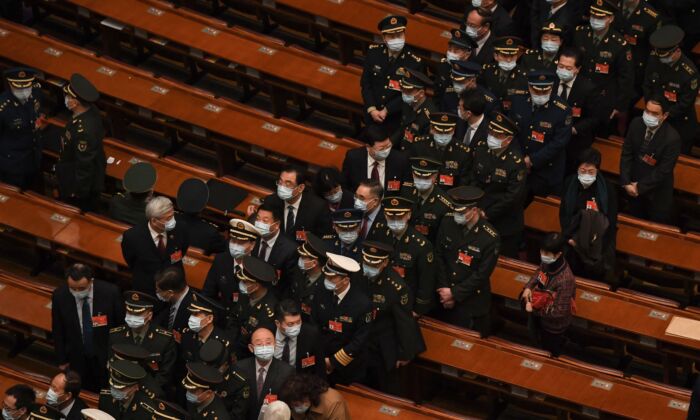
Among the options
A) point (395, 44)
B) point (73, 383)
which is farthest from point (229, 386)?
point (395, 44)

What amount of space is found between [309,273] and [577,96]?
8.37ft

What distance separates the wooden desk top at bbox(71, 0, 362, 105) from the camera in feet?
42.4

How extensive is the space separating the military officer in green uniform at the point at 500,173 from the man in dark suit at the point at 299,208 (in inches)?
42.0

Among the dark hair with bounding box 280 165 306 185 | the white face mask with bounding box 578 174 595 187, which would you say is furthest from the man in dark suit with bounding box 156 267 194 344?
the white face mask with bounding box 578 174 595 187

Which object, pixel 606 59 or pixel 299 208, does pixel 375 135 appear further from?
pixel 606 59

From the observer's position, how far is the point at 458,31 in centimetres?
1216

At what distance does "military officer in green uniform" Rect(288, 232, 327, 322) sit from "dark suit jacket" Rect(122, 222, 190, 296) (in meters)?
0.90

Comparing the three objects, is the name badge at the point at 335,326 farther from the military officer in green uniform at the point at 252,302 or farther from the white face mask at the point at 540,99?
the white face mask at the point at 540,99

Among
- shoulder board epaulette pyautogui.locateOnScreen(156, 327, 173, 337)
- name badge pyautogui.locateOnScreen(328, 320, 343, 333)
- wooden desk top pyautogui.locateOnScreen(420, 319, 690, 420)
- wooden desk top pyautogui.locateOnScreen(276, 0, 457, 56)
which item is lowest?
wooden desk top pyautogui.locateOnScreen(420, 319, 690, 420)

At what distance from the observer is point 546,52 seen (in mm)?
11992

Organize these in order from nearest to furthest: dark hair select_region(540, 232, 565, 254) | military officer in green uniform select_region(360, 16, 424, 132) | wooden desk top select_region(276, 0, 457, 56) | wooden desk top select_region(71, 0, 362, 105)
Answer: dark hair select_region(540, 232, 565, 254), military officer in green uniform select_region(360, 16, 424, 132), wooden desk top select_region(71, 0, 362, 105), wooden desk top select_region(276, 0, 457, 56)

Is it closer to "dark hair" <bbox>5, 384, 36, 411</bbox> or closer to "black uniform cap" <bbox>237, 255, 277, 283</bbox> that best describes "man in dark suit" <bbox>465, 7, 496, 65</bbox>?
"black uniform cap" <bbox>237, 255, 277, 283</bbox>

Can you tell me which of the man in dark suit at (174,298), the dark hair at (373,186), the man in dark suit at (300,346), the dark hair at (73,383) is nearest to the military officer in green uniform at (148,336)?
the man in dark suit at (174,298)

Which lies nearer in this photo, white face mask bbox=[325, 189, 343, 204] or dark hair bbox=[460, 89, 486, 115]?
white face mask bbox=[325, 189, 343, 204]
